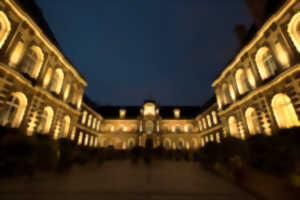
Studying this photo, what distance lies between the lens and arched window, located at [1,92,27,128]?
9.76 m

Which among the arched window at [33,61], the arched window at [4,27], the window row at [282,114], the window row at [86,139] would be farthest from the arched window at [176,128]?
the arched window at [4,27]

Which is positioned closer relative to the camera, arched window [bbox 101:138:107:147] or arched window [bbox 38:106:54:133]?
arched window [bbox 38:106:54:133]

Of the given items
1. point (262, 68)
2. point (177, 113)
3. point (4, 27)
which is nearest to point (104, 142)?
point (177, 113)

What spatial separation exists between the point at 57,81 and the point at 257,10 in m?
23.2

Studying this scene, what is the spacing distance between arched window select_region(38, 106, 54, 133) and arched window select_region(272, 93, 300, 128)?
71.1 feet

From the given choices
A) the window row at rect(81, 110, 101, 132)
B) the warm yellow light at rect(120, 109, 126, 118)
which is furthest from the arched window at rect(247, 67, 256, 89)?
the warm yellow light at rect(120, 109, 126, 118)

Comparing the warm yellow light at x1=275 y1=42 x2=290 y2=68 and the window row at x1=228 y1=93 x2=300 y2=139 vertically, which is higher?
the warm yellow light at x1=275 y1=42 x2=290 y2=68

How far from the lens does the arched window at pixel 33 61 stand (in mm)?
11406

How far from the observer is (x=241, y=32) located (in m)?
16.2

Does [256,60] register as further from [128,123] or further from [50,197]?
[128,123]

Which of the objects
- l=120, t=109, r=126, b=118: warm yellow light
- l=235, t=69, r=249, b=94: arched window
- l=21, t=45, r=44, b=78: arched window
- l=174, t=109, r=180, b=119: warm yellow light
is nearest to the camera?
l=21, t=45, r=44, b=78: arched window

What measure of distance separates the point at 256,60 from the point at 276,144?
9.80 m

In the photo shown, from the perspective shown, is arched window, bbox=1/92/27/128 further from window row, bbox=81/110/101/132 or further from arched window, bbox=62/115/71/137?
window row, bbox=81/110/101/132

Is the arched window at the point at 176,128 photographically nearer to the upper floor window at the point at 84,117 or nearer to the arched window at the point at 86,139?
the arched window at the point at 86,139
